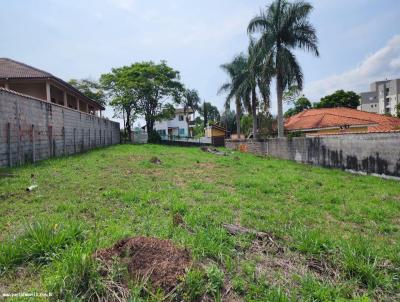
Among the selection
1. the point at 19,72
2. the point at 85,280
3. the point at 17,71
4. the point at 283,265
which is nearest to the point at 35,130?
the point at 85,280

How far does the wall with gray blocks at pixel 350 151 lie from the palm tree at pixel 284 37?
12.9 feet

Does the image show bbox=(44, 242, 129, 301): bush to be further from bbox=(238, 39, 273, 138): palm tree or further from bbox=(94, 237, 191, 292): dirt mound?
bbox=(238, 39, 273, 138): palm tree

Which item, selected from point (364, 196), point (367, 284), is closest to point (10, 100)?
point (367, 284)

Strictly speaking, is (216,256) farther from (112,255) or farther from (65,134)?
(65,134)

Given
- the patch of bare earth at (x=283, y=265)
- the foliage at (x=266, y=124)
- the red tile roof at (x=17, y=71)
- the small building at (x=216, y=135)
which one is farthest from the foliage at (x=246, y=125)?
the patch of bare earth at (x=283, y=265)

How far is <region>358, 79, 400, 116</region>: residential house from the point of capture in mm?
56844

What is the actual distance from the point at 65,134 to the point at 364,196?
11.7m

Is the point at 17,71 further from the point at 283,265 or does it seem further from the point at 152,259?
the point at 283,265

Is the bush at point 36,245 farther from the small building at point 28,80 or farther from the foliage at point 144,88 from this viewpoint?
the foliage at point 144,88

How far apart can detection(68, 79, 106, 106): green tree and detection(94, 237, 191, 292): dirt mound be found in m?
32.5

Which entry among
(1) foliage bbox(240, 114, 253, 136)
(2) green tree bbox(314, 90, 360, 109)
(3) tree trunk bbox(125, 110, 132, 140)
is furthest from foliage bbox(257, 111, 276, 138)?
(2) green tree bbox(314, 90, 360, 109)

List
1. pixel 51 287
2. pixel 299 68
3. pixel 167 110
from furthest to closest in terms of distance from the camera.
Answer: pixel 167 110 → pixel 299 68 → pixel 51 287

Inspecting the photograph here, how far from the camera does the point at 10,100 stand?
788 centimetres

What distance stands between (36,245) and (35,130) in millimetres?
7865
